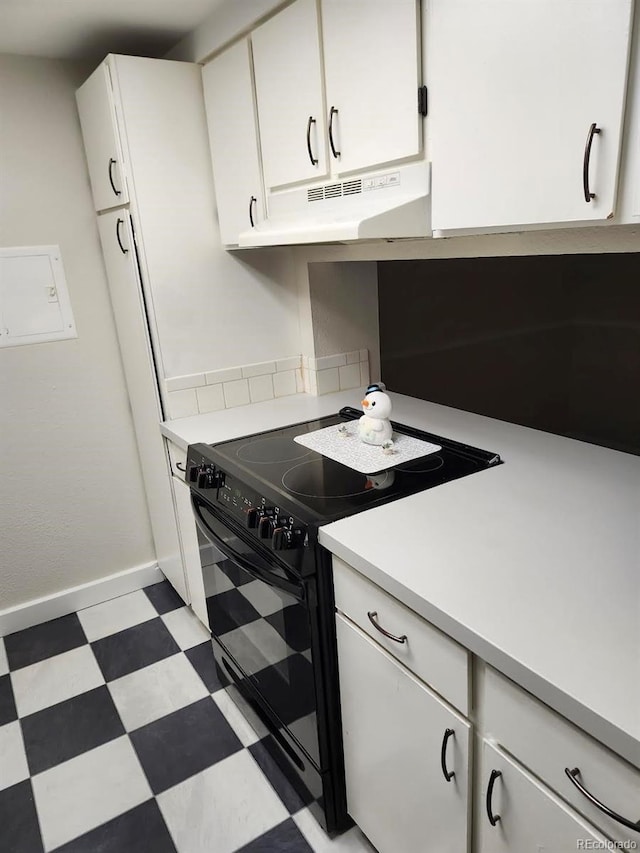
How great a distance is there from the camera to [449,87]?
1.16 m

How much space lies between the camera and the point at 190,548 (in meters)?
2.10

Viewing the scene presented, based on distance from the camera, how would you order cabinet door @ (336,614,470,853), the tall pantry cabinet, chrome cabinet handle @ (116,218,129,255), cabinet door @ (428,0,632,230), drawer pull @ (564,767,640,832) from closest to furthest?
drawer pull @ (564,767,640,832), cabinet door @ (428,0,632,230), cabinet door @ (336,614,470,853), the tall pantry cabinet, chrome cabinet handle @ (116,218,129,255)

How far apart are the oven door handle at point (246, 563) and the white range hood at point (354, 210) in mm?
774

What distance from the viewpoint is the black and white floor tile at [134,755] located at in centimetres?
149

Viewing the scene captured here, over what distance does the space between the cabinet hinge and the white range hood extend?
0.10m

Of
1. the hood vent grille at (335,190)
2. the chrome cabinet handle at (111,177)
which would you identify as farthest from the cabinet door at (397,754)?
the chrome cabinet handle at (111,177)

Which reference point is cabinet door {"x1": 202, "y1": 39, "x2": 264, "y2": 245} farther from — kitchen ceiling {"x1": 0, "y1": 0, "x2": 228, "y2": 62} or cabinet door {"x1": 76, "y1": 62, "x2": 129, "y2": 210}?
cabinet door {"x1": 76, "y1": 62, "x2": 129, "y2": 210}

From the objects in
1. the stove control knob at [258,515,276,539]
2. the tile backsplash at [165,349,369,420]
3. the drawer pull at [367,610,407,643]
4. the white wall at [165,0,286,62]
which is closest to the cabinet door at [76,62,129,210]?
the white wall at [165,0,286,62]

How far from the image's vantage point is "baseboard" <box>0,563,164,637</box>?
7.62 feet

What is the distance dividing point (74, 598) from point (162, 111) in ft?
6.09

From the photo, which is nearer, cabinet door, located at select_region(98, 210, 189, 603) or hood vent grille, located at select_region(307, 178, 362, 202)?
hood vent grille, located at select_region(307, 178, 362, 202)

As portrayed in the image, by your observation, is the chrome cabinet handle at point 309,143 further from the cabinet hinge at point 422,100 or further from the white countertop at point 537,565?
the white countertop at point 537,565

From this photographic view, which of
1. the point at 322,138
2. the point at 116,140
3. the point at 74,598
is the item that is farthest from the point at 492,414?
the point at 74,598

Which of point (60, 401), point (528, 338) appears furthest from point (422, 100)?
point (60, 401)
